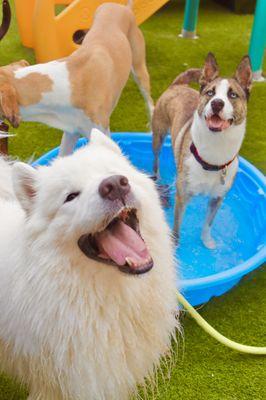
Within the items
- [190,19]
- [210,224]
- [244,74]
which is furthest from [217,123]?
[190,19]

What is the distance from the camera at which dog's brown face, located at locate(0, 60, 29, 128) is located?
2729 millimetres

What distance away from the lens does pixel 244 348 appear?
7.39 ft

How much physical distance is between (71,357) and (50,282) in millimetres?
311

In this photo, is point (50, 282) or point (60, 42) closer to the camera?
point (50, 282)

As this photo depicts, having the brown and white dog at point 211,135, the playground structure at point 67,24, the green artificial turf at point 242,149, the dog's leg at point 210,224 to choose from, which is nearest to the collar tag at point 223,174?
the brown and white dog at point 211,135

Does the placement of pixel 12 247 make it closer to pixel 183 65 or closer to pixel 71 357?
pixel 71 357

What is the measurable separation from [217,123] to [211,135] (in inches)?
3.1

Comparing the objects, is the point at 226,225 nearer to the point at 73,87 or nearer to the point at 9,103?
the point at 73,87

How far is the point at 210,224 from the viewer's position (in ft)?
9.86

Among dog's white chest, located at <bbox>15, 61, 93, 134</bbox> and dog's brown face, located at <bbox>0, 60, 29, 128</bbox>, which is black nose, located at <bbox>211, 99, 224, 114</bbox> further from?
dog's brown face, located at <bbox>0, 60, 29, 128</bbox>

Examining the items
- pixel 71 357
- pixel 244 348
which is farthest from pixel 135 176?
pixel 244 348

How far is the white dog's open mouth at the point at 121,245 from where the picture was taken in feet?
4.27

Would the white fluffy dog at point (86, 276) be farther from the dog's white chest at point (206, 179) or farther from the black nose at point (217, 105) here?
the dog's white chest at point (206, 179)

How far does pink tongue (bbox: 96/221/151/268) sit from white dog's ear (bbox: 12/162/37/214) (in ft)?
0.89
